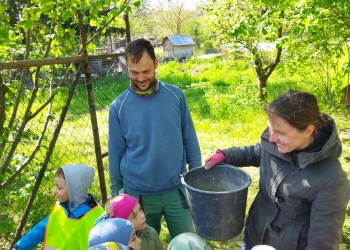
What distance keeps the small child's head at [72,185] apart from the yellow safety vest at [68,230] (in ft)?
0.28

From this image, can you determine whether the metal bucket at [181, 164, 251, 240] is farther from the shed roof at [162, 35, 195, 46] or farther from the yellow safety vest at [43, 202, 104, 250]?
the shed roof at [162, 35, 195, 46]

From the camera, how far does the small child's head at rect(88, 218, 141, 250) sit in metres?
1.47

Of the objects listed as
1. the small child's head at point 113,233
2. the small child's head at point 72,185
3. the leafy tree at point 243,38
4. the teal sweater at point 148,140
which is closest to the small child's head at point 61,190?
the small child's head at point 72,185

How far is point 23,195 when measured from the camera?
2777 mm

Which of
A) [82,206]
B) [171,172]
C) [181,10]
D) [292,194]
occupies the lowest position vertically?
[82,206]

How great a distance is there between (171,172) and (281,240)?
31.8 inches

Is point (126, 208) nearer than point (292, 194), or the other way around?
point (292, 194)

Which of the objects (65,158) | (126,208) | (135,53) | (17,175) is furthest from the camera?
(65,158)

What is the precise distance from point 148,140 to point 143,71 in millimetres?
426

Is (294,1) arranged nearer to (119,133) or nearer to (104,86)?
(119,133)

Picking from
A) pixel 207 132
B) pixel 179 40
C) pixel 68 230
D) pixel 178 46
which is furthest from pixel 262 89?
pixel 179 40

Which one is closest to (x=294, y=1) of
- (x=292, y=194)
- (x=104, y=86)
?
(x=292, y=194)

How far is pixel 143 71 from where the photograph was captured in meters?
2.01

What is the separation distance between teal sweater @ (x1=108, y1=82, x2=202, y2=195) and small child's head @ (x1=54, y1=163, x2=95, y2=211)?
0.73 ft
